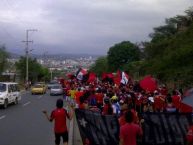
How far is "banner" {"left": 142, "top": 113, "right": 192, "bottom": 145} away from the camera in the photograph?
12305 millimetres

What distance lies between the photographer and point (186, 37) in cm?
3559

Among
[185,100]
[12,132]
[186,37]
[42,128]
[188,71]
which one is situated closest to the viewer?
[185,100]

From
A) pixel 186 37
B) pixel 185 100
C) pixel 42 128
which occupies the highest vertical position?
pixel 186 37

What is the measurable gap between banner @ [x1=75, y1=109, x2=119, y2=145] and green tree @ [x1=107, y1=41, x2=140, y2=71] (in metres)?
100

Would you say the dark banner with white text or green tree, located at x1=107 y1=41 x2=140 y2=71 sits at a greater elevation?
green tree, located at x1=107 y1=41 x2=140 y2=71

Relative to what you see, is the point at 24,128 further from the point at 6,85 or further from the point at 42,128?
the point at 6,85

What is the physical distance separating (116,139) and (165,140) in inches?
48.1

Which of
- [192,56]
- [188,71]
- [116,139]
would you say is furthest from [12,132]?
[192,56]

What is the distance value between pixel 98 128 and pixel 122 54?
102 meters

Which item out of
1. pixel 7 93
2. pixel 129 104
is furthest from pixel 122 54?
pixel 129 104

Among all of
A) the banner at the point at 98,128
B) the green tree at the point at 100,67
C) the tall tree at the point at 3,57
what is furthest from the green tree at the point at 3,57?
the banner at the point at 98,128

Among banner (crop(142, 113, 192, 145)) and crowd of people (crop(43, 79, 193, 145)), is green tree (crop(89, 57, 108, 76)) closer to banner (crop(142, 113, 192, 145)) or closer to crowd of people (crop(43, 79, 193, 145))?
crowd of people (crop(43, 79, 193, 145))

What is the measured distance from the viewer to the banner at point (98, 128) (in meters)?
12.2

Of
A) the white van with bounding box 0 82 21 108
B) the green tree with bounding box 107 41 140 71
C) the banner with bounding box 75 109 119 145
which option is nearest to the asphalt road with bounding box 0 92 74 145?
the banner with bounding box 75 109 119 145
